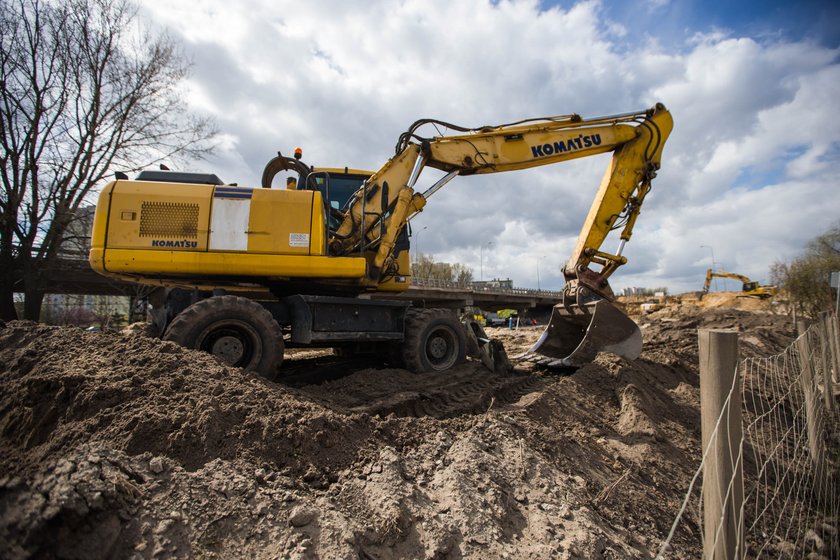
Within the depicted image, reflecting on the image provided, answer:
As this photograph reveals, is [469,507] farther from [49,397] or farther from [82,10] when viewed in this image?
[82,10]

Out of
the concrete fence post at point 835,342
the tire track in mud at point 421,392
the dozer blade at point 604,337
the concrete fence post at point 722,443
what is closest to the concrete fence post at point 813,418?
the dozer blade at point 604,337

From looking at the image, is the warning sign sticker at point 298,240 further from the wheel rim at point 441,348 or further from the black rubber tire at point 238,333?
the wheel rim at point 441,348

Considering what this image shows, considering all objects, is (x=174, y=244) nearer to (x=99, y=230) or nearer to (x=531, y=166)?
(x=99, y=230)

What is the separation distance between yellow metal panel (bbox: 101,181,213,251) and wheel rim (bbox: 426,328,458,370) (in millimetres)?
3539

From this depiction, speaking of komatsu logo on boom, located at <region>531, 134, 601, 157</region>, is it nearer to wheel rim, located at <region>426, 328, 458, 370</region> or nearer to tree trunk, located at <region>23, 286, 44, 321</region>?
wheel rim, located at <region>426, 328, 458, 370</region>

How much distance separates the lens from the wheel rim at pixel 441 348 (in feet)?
22.1

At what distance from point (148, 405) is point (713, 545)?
3619 millimetres

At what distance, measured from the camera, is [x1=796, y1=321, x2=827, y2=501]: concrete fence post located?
14.4 feet

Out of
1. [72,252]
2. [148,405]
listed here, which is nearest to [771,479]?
[148,405]

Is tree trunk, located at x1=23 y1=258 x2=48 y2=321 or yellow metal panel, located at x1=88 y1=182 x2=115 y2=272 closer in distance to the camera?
yellow metal panel, located at x1=88 y1=182 x2=115 y2=272

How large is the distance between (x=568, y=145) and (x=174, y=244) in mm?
6467

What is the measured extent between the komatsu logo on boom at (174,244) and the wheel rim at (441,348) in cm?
355

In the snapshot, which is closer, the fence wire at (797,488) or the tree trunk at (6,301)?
the fence wire at (797,488)

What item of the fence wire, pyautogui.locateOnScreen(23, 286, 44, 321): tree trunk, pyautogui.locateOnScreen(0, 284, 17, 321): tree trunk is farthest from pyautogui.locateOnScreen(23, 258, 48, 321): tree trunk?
the fence wire
